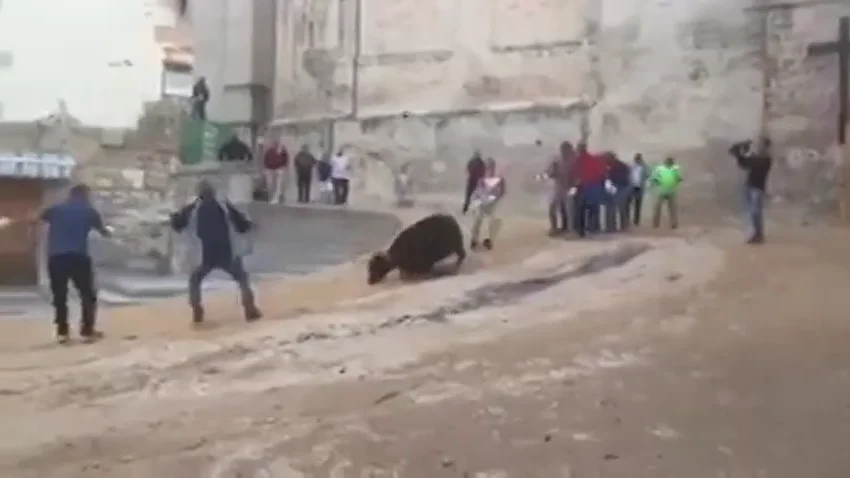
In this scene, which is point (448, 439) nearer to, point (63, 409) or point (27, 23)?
point (63, 409)

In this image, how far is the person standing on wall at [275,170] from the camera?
23141 millimetres

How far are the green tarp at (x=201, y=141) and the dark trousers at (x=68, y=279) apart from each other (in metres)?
8.94

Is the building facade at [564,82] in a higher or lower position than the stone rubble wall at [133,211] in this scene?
higher

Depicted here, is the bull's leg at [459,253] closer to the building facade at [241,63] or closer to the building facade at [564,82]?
the building facade at [564,82]

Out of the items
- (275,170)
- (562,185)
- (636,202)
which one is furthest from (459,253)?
(275,170)

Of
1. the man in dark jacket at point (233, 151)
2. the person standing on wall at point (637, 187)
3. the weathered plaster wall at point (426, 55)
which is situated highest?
the weathered plaster wall at point (426, 55)

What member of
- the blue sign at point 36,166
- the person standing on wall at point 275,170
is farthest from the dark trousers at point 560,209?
the person standing on wall at point 275,170

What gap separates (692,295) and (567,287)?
1.32 m

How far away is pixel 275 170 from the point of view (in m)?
23.5

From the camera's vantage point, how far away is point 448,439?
7250 mm

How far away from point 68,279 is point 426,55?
544 inches

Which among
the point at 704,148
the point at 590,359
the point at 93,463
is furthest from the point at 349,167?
the point at 93,463

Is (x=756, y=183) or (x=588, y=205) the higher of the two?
(x=756, y=183)

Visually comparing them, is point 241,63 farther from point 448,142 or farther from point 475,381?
point 475,381
